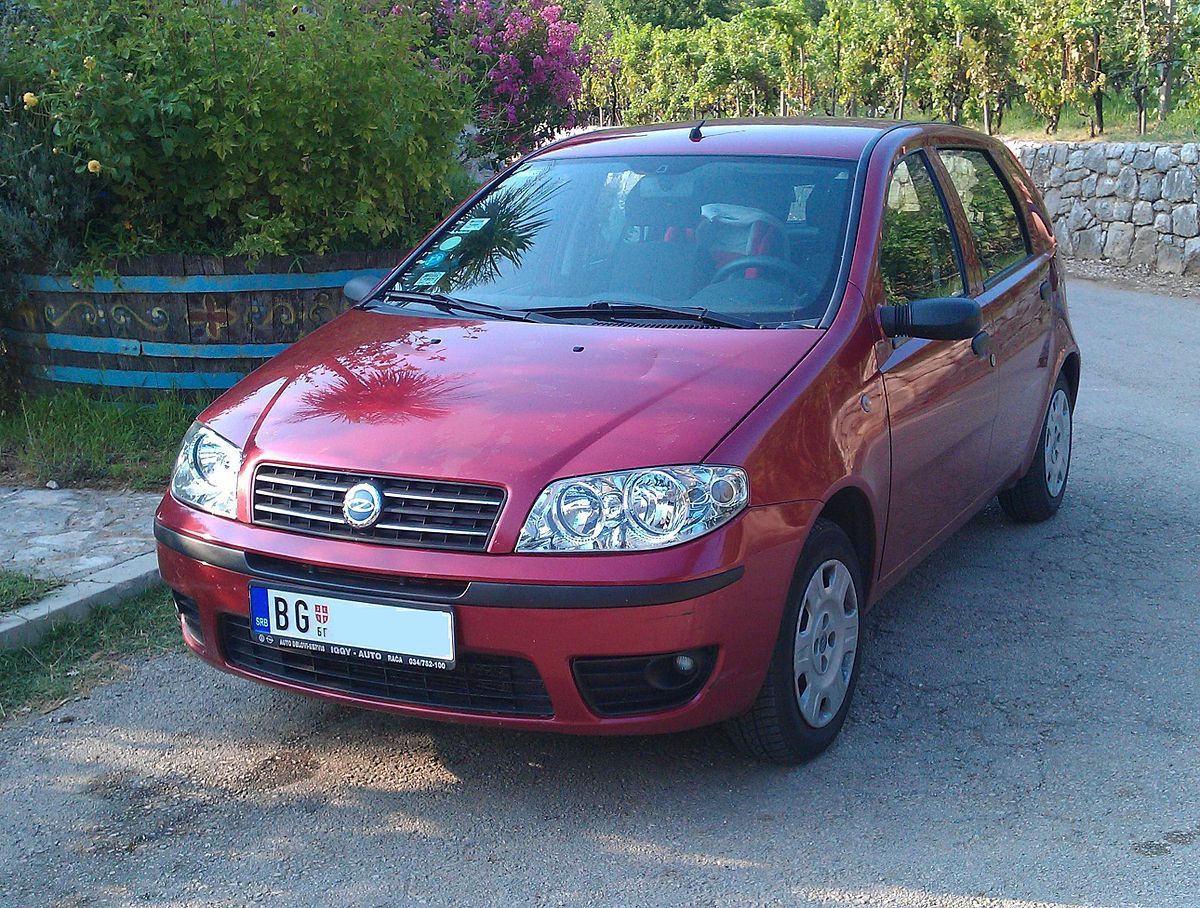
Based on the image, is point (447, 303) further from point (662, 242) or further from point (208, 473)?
point (208, 473)

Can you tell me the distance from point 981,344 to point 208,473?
2577mm

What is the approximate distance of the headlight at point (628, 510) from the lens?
3.16 meters

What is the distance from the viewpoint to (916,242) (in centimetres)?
448

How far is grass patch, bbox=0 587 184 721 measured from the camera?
4188mm

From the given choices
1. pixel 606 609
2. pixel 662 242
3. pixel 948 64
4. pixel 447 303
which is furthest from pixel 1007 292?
pixel 948 64

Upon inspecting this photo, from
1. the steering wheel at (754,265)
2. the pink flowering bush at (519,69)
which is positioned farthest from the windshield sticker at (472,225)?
the pink flowering bush at (519,69)

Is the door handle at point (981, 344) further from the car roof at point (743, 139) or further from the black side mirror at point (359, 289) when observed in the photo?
the black side mirror at point (359, 289)

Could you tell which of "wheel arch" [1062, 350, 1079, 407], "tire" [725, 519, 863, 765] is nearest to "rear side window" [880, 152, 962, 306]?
"tire" [725, 519, 863, 765]

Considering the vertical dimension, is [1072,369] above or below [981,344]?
below

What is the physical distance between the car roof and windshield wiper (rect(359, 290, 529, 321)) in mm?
822

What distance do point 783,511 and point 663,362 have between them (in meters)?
0.58

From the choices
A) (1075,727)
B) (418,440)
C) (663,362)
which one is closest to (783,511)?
(663,362)

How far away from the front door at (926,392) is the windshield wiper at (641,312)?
18.0 inches

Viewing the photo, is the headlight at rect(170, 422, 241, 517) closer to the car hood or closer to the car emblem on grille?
the car hood
